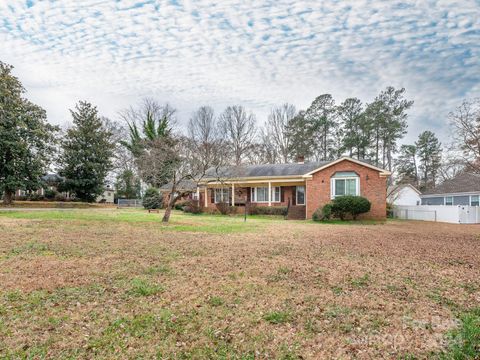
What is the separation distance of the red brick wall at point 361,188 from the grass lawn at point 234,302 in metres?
13.3

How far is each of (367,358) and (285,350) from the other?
0.97 meters

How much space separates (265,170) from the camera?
3070 centimetres

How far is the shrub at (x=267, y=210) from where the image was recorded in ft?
89.2

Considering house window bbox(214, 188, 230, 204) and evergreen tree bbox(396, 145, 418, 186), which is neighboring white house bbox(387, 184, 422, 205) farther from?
house window bbox(214, 188, 230, 204)

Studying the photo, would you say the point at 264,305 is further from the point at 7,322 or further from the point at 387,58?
the point at 387,58

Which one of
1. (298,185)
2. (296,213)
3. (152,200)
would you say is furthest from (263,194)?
(152,200)

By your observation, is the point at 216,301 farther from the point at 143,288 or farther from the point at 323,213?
the point at 323,213

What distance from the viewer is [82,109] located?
39.2m

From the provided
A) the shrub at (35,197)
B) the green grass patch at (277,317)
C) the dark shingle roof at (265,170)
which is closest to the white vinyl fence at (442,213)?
the dark shingle roof at (265,170)

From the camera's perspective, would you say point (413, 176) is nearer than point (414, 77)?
No

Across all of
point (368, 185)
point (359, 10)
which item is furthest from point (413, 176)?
point (359, 10)

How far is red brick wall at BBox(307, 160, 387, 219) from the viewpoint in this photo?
75.3 ft

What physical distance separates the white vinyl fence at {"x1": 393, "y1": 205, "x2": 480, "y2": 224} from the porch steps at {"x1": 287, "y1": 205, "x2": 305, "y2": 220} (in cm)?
1067

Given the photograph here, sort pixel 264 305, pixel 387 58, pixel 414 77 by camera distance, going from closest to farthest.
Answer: pixel 264 305 < pixel 387 58 < pixel 414 77
